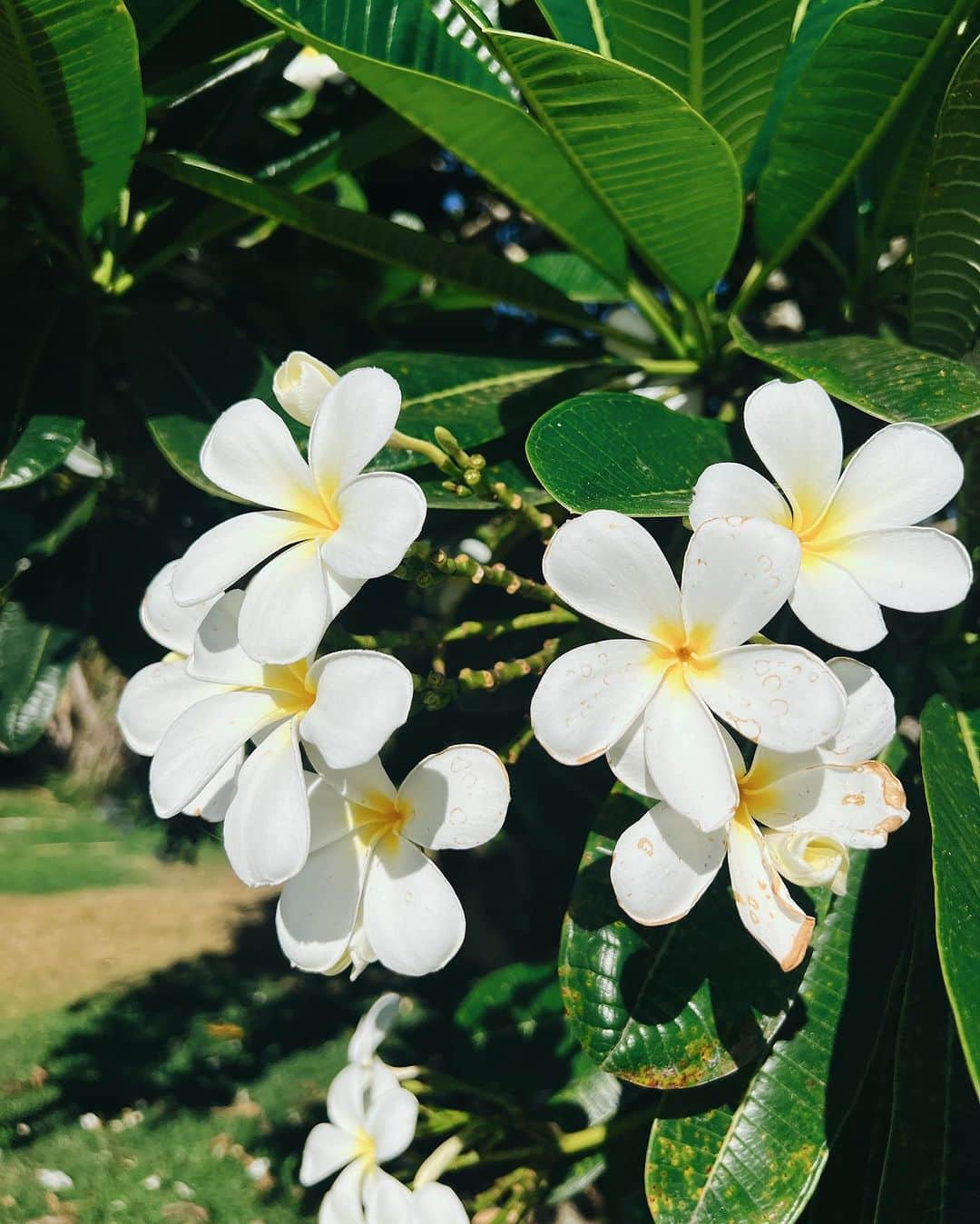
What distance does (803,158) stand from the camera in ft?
3.41

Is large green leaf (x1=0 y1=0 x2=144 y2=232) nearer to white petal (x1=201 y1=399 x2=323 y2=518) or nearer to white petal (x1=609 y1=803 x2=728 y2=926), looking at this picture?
white petal (x1=201 y1=399 x2=323 y2=518)

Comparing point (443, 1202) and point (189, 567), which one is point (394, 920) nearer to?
point (189, 567)

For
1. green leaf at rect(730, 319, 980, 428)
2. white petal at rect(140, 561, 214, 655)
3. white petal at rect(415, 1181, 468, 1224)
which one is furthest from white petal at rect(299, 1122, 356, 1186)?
green leaf at rect(730, 319, 980, 428)

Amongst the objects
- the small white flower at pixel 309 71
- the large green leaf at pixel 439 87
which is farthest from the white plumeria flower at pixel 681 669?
the small white flower at pixel 309 71

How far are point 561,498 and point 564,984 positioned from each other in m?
0.43

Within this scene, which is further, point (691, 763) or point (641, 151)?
point (641, 151)

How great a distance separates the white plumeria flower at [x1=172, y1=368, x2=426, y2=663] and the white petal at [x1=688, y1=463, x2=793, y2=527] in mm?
195

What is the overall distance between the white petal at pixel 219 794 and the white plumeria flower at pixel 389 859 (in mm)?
73

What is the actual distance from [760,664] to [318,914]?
0.37 m

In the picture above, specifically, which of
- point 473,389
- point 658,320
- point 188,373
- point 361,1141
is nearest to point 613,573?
point 473,389

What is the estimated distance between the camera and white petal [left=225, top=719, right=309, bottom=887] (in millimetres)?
690

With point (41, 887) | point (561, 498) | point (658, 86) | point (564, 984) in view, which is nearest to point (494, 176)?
point (658, 86)

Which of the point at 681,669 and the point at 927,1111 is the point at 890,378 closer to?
the point at 681,669

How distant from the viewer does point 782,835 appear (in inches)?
28.5
